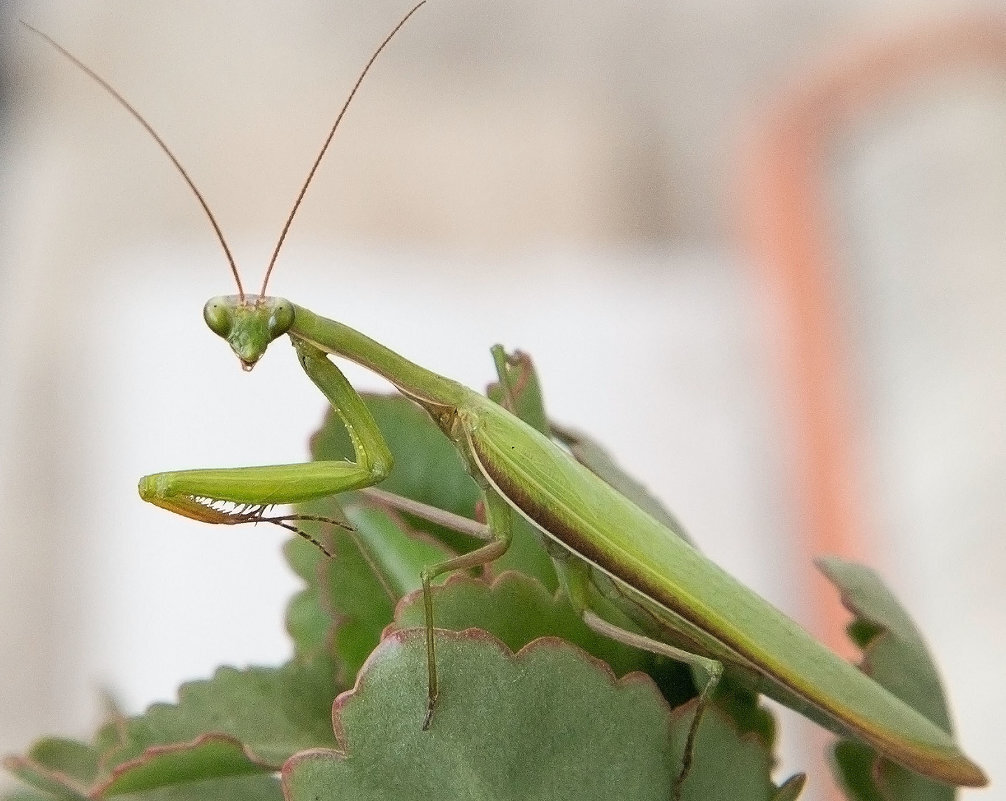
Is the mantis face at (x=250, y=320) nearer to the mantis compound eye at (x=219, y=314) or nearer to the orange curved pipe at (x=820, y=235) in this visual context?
the mantis compound eye at (x=219, y=314)

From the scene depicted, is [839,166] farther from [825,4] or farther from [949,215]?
[825,4]

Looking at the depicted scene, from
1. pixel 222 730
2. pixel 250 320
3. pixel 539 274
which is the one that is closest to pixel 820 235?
pixel 539 274

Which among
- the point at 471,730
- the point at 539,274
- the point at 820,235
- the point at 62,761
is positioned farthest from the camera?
the point at 539,274

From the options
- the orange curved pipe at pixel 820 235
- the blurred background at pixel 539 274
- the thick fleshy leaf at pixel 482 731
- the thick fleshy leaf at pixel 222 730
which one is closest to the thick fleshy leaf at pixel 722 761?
the thick fleshy leaf at pixel 482 731

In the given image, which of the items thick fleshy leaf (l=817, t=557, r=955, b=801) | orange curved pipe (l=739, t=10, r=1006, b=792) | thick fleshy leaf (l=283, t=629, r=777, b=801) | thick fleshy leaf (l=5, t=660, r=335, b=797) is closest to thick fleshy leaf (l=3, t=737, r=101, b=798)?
thick fleshy leaf (l=5, t=660, r=335, b=797)

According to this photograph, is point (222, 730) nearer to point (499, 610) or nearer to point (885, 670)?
point (499, 610)
